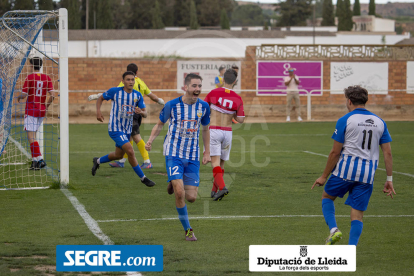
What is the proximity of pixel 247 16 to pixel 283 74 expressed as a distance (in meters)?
132

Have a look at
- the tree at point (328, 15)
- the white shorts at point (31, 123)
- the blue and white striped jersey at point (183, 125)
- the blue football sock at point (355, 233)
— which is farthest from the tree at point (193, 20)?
the blue football sock at point (355, 233)

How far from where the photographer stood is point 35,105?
11.8 meters

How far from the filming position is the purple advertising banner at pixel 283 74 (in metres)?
28.7

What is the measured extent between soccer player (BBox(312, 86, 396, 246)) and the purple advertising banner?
75.5 ft

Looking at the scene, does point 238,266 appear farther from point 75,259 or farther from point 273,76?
point 273,76

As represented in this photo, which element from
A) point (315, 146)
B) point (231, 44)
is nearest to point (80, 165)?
point (315, 146)

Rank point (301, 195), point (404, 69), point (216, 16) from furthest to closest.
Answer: point (216, 16) < point (404, 69) < point (301, 195)

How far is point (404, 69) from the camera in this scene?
29.9 m

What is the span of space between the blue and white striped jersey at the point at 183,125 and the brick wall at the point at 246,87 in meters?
20.6

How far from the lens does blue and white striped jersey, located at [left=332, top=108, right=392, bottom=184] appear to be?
5641 millimetres

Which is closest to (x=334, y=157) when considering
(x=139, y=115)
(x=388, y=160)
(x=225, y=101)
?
(x=388, y=160)

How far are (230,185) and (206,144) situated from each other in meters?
3.34

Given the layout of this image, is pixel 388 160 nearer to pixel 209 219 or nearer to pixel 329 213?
pixel 329 213

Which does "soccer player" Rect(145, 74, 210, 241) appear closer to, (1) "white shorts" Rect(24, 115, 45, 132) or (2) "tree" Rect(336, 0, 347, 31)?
(1) "white shorts" Rect(24, 115, 45, 132)
